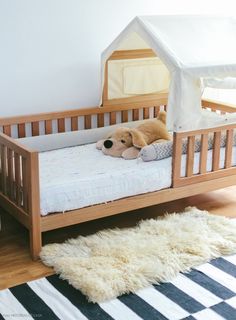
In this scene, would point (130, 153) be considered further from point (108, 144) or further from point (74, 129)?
point (74, 129)

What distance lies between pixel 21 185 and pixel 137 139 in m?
0.87

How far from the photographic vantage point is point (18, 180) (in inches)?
113

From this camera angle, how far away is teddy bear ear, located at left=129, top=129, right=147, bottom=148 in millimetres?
3367

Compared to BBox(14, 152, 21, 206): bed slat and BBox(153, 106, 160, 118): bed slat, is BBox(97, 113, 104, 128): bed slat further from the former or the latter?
BBox(14, 152, 21, 206): bed slat

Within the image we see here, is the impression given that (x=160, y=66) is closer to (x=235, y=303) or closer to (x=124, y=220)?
(x=124, y=220)

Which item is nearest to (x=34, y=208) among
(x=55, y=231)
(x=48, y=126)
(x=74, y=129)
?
(x=55, y=231)

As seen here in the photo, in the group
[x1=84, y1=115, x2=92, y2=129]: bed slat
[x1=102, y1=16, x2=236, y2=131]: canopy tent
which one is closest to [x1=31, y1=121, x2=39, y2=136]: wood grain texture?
[x1=84, y1=115, x2=92, y2=129]: bed slat

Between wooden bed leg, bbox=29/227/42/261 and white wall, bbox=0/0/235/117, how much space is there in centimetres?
100

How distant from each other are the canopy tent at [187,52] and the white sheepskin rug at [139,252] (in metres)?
0.57

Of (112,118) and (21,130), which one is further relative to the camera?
(112,118)

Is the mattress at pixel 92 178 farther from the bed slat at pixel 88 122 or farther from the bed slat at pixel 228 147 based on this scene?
the bed slat at pixel 88 122

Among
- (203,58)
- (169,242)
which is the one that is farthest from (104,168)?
(203,58)

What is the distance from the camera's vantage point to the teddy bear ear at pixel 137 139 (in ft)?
11.0

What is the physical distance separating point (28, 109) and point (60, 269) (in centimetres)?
131
